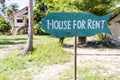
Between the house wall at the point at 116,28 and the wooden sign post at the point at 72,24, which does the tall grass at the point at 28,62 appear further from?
the house wall at the point at 116,28

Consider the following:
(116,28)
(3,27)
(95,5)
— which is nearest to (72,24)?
(95,5)

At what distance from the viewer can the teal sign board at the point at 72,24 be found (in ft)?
17.9

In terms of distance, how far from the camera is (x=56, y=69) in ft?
36.9

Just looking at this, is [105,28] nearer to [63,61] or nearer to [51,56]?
[63,61]

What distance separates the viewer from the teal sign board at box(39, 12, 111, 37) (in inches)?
215

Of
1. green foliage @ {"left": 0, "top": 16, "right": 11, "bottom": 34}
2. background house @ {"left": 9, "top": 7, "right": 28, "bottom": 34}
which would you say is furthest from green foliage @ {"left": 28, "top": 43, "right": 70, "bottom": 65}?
background house @ {"left": 9, "top": 7, "right": 28, "bottom": 34}

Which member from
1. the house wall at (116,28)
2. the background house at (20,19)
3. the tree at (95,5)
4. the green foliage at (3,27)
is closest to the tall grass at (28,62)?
the tree at (95,5)

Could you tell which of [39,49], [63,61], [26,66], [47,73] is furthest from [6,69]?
[39,49]

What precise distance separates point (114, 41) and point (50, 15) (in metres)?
19.7

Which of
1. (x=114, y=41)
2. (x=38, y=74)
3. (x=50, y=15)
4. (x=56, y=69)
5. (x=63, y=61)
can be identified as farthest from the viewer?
(x=114, y=41)

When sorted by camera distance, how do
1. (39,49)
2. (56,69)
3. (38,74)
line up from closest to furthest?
(38,74) → (56,69) → (39,49)

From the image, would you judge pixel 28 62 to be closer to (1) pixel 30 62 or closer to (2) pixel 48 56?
(1) pixel 30 62

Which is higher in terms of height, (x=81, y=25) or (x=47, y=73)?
(x=81, y=25)

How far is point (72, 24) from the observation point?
18.3 ft
